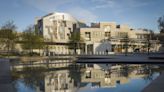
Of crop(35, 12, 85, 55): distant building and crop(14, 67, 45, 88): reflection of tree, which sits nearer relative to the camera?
crop(14, 67, 45, 88): reflection of tree

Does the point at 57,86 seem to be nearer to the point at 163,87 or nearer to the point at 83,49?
the point at 163,87

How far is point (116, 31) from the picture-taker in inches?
4033

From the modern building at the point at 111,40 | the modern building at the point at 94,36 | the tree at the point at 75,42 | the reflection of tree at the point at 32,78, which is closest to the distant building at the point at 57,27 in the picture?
the modern building at the point at 94,36

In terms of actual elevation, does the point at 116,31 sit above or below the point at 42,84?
above

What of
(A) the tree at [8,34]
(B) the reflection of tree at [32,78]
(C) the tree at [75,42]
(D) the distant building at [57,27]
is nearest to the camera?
(B) the reflection of tree at [32,78]

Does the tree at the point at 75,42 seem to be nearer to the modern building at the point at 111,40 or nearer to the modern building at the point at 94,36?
the modern building at the point at 94,36

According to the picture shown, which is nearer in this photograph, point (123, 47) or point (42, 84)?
point (42, 84)

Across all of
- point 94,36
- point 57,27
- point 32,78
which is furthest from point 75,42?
point 32,78

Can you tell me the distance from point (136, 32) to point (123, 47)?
25766mm

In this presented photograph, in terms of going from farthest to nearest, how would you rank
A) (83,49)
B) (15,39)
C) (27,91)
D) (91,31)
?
1. (91,31)
2. (83,49)
3. (15,39)
4. (27,91)

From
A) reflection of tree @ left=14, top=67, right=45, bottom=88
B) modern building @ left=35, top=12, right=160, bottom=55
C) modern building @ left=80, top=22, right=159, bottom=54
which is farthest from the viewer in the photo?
modern building @ left=35, top=12, right=160, bottom=55

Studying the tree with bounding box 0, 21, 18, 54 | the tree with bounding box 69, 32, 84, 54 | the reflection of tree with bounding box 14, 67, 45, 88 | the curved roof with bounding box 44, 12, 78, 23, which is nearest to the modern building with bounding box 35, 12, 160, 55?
the curved roof with bounding box 44, 12, 78, 23

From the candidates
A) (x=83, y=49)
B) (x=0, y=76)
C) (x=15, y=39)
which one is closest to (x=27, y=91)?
(x=0, y=76)

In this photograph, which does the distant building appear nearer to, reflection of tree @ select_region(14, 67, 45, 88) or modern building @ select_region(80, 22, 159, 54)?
modern building @ select_region(80, 22, 159, 54)
